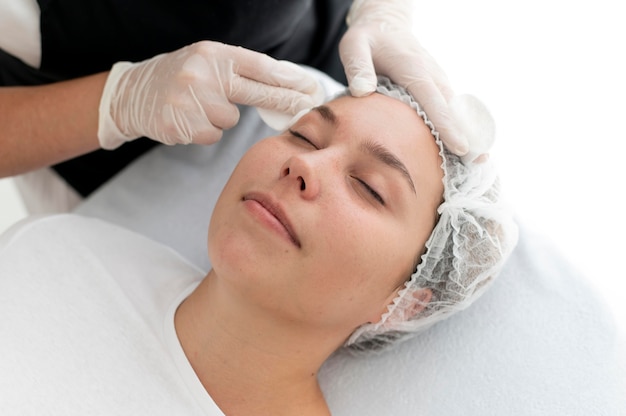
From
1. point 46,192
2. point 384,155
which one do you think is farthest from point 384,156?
point 46,192

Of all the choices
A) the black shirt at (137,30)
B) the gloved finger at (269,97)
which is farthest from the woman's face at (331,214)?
the black shirt at (137,30)

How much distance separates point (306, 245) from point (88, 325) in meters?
0.60

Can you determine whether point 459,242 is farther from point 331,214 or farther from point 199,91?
point 199,91

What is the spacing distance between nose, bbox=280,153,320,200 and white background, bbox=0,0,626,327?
0.81 m

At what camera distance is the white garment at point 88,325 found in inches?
53.5

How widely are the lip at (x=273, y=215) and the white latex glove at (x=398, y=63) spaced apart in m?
0.35

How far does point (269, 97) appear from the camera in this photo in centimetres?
150

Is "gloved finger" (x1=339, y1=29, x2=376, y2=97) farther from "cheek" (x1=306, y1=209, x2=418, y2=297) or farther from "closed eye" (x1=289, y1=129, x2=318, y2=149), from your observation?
"cheek" (x1=306, y1=209, x2=418, y2=297)

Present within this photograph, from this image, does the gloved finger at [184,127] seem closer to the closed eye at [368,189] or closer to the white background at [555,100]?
the closed eye at [368,189]

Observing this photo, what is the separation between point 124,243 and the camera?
5.56ft

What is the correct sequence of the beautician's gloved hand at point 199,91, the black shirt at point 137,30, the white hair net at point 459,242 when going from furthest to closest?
the black shirt at point 137,30 → the beautician's gloved hand at point 199,91 → the white hair net at point 459,242

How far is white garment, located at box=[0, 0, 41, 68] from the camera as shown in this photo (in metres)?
1.49

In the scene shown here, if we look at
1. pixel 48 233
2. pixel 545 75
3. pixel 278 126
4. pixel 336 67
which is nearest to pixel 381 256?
pixel 278 126

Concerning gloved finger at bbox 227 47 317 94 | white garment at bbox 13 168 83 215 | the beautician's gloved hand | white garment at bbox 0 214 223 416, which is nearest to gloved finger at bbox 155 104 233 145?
the beautician's gloved hand
